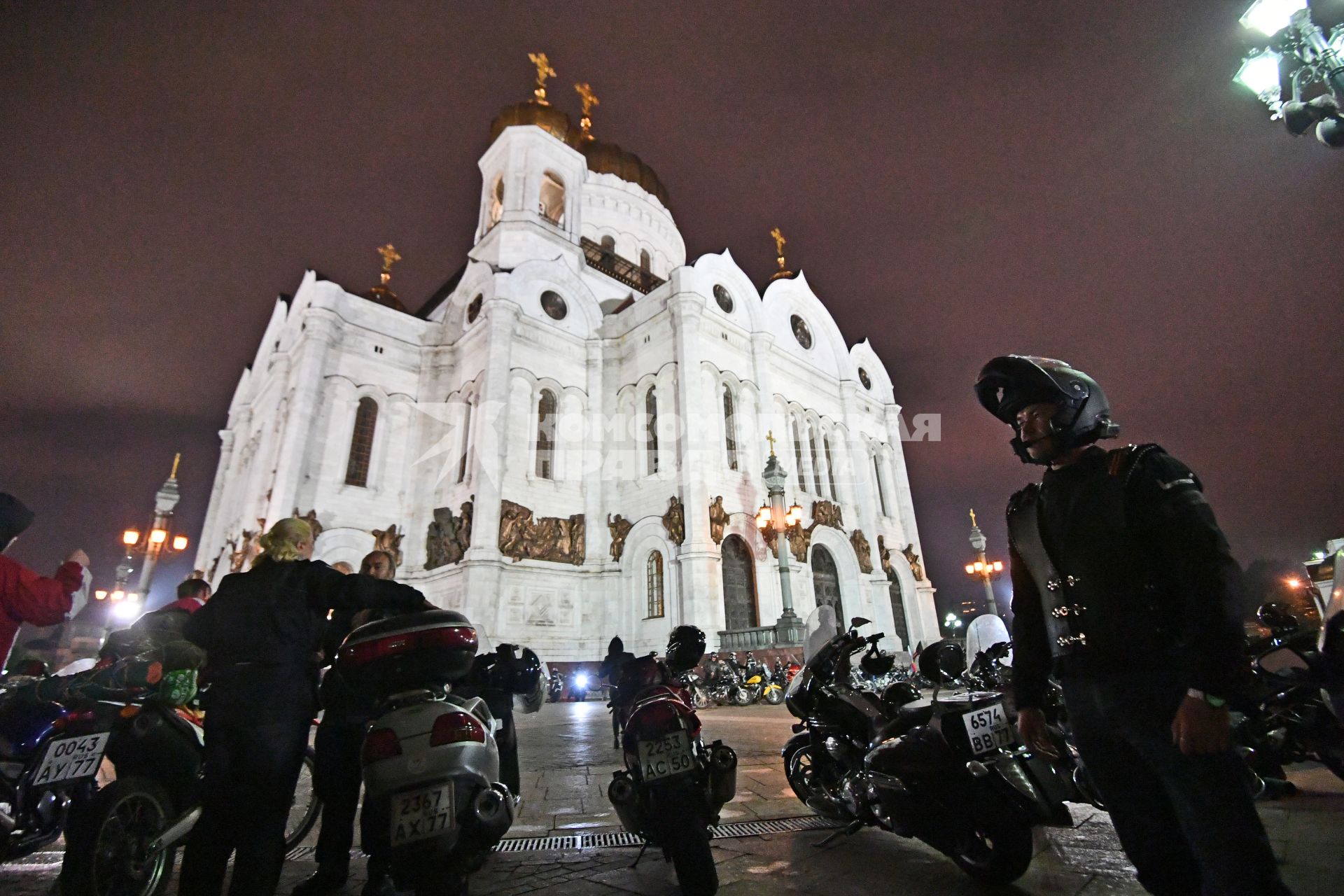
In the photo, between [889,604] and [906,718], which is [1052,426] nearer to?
[906,718]

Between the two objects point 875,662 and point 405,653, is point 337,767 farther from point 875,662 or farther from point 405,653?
point 875,662

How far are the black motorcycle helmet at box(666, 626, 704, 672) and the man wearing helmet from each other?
1.86 m

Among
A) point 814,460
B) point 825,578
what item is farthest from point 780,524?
point 814,460

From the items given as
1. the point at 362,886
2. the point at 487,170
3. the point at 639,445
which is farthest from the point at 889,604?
the point at 487,170

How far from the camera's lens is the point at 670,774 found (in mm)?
2734

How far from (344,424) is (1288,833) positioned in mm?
21516

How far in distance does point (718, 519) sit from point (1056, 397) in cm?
1496

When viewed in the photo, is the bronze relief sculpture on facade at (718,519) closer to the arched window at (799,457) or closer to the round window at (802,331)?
the arched window at (799,457)

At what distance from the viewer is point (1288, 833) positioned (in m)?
2.95

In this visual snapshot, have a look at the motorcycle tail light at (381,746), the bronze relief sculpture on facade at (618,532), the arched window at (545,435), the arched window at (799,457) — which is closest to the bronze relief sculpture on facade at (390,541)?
the arched window at (545,435)

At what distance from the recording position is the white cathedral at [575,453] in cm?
1698

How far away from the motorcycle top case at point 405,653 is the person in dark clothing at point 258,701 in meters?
0.14

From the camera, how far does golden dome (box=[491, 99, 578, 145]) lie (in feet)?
89.0

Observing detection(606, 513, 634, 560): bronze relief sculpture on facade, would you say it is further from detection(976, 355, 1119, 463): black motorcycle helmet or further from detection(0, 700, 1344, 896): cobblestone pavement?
detection(976, 355, 1119, 463): black motorcycle helmet
